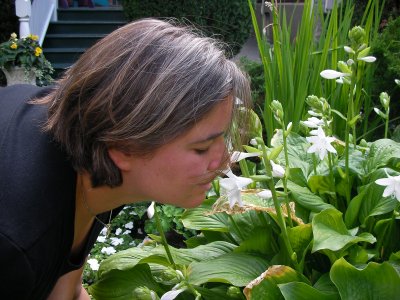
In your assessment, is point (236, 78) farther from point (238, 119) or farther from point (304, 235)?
point (304, 235)

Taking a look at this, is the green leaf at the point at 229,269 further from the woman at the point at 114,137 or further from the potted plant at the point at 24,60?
the potted plant at the point at 24,60

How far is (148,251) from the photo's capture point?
7.50 feet

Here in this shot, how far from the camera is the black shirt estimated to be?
A: 4.23 ft

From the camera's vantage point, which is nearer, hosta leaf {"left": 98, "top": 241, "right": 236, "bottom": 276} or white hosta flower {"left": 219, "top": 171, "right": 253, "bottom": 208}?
white hosta flower {"left": 219, "top": 171, "right": 253, "bottom": 208}

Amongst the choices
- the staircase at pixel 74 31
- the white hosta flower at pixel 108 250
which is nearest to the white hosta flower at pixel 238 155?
the white hosta flower at pixel 108 250

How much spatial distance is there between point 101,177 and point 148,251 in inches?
35.6

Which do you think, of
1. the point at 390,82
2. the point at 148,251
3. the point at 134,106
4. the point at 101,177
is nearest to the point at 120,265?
the point at 148,251

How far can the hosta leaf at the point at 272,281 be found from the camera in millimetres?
1766

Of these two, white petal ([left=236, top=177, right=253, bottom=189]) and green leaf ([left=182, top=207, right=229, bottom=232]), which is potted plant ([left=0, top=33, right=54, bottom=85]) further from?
white petal ([left=236, top=177, right=253, bottom=189])

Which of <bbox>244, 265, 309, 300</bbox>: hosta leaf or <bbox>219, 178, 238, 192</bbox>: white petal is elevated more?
<bbox>219, 178, 238, 192</bbox>: white petal

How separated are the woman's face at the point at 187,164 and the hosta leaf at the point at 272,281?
45 centimetres

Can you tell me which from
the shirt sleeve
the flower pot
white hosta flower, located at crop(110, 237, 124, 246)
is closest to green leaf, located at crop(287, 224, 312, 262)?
the shirt sleeve

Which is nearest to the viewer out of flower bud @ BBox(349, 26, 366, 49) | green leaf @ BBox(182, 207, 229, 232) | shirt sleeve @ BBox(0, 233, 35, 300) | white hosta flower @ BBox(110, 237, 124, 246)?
shirt sleeve @ BBox(0, 233, 35, 300)

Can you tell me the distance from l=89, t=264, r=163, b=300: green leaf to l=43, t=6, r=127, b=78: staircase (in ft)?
20.3
